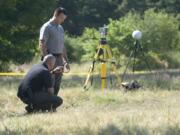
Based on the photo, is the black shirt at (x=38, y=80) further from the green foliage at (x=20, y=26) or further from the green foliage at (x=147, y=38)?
the green foliage at (x=147, y=38)

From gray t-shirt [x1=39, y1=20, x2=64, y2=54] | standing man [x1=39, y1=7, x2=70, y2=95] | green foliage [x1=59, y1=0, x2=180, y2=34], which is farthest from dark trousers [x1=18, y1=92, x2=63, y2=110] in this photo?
green foliage [x1=59, y1=0, x2=180, y2=34]

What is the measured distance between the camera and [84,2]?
243ft

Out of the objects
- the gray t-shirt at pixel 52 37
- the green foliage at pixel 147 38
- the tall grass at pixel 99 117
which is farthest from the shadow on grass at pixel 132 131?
the green foliage at pixel 147 38

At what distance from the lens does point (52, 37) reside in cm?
1216

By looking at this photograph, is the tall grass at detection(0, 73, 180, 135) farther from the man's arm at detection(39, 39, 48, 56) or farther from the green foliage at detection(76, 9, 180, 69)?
the green foliage at detection(76, 9, 180, 69)

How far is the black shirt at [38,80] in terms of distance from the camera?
35.3 ft

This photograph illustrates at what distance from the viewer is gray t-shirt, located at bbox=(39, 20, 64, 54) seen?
39.7 feet

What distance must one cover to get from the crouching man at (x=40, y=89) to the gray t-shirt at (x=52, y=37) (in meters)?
1.17

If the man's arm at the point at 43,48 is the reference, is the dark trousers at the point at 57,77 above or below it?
below

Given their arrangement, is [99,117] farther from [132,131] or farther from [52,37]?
[52,37]

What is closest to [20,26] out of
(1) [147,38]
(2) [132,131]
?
(1) [147,38]

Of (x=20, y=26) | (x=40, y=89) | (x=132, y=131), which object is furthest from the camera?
(x=20, y=26)

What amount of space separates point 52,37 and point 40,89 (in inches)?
61.5

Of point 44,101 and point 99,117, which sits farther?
point 44,101
